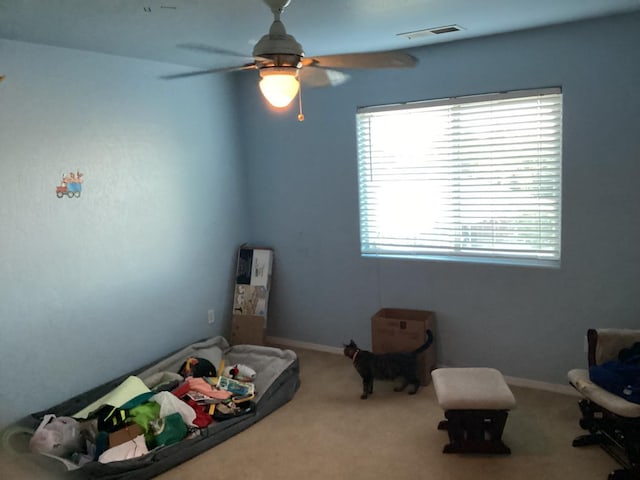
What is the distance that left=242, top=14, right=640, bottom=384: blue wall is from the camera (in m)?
3.43

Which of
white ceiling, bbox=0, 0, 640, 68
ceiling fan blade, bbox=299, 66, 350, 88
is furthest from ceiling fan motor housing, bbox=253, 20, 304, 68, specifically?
white ceiling, bbox=0, 0, 640, 68

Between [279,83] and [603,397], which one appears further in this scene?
[603,397]

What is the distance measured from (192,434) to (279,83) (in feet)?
7.27

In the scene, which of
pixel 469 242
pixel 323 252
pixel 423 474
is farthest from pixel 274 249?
pixel 423 474

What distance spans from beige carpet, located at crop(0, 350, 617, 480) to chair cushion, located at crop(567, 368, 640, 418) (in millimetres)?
369

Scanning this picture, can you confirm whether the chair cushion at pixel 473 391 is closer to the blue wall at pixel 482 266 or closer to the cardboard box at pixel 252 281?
the blue wall at pixel 482 266

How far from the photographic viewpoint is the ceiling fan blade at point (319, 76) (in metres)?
2.58

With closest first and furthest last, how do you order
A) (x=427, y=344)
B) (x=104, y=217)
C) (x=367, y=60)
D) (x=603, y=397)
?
(x=367, y=60) < (x=603, y=397) < (x=104, y=217) < (x=427, y=344)

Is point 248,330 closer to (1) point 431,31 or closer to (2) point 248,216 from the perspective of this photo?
(2) point 248,216

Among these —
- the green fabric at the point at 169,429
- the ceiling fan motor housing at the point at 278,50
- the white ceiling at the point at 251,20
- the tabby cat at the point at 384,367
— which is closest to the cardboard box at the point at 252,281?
the tabby cat at the point at 384,367

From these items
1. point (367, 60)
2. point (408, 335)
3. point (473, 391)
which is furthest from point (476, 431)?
point (367, 60)

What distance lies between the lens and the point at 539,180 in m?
3.74

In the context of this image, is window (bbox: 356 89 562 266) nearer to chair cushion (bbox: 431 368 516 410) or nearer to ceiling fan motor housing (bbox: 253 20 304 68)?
chair cushion (bbox: 431 368 516 410)

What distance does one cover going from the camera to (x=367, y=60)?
2367 millimetres
